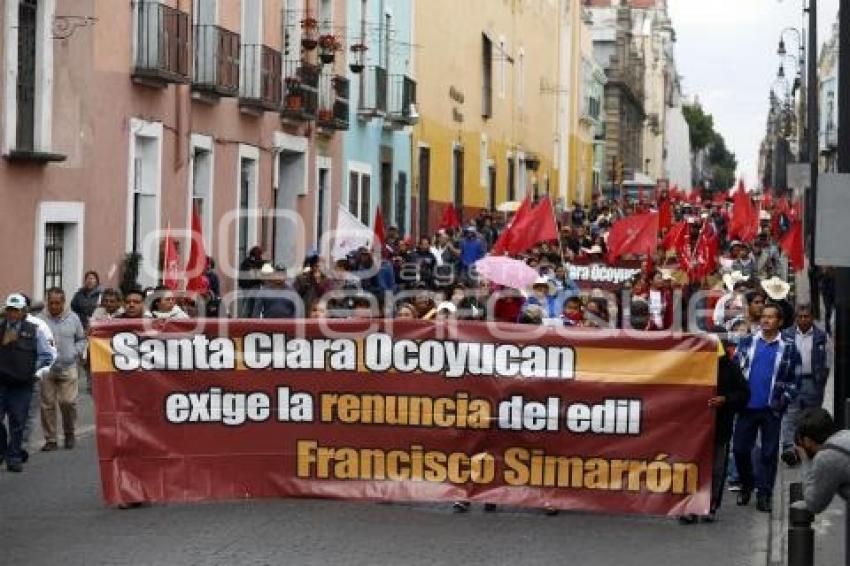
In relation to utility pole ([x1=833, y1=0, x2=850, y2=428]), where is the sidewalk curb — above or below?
below

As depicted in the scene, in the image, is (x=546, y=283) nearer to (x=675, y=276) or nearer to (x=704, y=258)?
(x=675, y=276)

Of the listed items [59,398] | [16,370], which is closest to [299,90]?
[59,398]

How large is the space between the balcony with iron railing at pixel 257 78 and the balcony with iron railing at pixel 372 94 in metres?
7.61

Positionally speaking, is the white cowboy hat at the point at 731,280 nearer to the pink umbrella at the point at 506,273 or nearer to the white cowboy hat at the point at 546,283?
the white cowboy hat at the point at 546,283

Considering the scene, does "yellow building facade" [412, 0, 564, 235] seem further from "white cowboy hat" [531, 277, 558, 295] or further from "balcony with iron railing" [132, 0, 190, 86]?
"white cowboy hat" [531, 277, 558, 295]

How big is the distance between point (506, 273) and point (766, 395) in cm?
720

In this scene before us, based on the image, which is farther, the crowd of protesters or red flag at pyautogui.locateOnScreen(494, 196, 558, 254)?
red flag at pyautogui.locateOnScreen(494, 196, 558, 254)

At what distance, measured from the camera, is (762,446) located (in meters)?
13.0

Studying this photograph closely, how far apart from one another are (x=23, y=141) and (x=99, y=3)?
2.38 m

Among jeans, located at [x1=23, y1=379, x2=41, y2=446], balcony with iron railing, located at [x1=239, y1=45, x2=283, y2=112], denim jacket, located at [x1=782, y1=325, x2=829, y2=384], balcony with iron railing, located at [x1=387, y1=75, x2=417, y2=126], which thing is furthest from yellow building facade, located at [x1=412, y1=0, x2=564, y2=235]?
denim jacket, located at [x1=782, y1=325, x2=829, y2=384]

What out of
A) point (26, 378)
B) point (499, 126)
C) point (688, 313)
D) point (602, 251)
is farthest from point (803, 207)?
point (26, 378)

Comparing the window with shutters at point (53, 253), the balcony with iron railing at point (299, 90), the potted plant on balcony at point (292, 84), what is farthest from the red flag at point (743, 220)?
the window with shutters at point (53, 253)

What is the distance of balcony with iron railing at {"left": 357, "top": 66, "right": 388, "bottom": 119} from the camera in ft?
119

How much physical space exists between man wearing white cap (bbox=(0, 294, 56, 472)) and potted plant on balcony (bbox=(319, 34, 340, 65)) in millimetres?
17364
